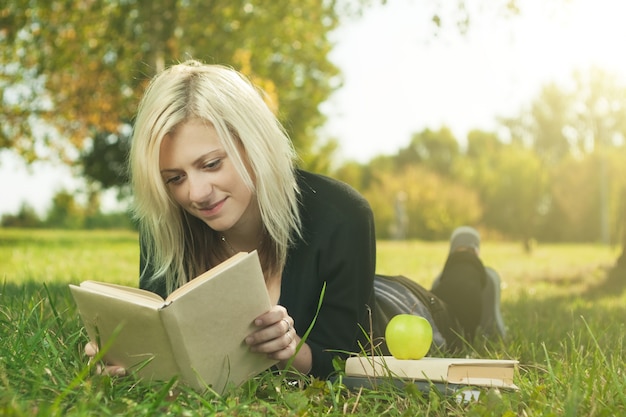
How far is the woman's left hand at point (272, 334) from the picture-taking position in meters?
2.12

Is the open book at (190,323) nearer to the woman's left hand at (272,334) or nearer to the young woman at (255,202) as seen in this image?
the woman's left hand at (272,334)

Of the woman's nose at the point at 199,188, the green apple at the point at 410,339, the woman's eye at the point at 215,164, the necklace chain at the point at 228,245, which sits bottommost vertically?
the green apple at the point at 410,339

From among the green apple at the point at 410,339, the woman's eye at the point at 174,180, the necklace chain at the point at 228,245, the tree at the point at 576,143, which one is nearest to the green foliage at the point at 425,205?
the tree at the point at 576,143

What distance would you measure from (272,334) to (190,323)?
298 mm

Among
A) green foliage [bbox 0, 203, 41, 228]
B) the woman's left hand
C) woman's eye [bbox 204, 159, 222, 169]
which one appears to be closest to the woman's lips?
woman's eye [bbox 204, 159, 222, 169]

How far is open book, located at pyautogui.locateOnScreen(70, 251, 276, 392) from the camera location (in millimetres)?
1921

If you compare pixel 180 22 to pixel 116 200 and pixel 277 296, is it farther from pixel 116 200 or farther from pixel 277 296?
pixel 116 200

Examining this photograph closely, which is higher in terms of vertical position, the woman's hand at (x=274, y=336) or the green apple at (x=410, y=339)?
the woman's hand at (x=274, y=336)

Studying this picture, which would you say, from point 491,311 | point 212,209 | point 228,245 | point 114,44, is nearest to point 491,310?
point 491,311

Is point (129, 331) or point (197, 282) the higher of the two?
point (197, 282)

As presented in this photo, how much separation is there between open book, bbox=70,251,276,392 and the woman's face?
54 cm

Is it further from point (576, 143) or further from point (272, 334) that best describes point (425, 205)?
point (272, 334)

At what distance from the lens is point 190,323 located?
76.7 inches

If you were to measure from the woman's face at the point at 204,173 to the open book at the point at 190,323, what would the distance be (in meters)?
0.54
